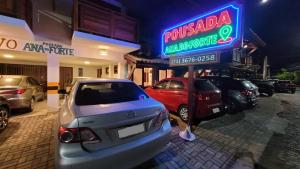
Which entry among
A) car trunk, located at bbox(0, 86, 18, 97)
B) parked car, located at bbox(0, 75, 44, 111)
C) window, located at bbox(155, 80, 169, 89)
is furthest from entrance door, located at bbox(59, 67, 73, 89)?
window, located at bbox(155, 80, 169, 89)

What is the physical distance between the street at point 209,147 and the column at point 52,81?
1765 millimetres

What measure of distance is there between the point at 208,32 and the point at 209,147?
2756 millimetres

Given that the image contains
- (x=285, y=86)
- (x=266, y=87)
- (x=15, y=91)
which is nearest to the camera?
(x=15, y=91)

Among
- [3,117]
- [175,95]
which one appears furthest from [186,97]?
[3,117]

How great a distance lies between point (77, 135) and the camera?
1694 millimetres

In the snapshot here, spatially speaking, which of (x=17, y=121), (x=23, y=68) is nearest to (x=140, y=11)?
(x=17, y=121)

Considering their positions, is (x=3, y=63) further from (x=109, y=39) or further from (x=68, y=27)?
(x=109, y=39)

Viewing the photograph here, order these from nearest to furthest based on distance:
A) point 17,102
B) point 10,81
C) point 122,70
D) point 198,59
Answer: point 198,59 → point 17,102 → point 10,81 → point 122,70

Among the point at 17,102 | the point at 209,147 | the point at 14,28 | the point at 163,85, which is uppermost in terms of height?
the point at 14,28

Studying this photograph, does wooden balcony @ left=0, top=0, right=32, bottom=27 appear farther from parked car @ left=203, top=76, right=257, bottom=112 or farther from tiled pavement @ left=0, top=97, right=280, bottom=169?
parked car @ left=203, top=76, right=257, bottom=112

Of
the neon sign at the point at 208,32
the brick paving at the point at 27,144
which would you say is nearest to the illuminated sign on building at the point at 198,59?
the neon sign at the point at 208,32

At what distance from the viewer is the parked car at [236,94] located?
6.43 meters

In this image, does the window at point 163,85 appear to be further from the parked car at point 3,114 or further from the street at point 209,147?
the parked car at point 3,114

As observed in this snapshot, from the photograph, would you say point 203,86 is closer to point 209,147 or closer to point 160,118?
point 209,147
